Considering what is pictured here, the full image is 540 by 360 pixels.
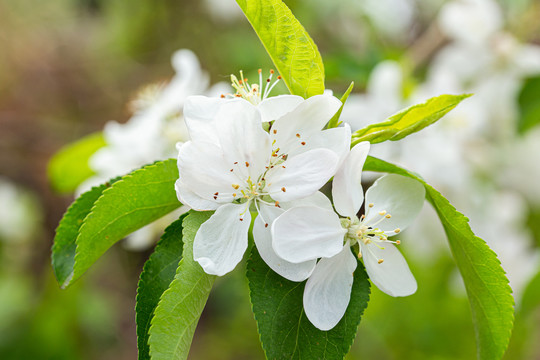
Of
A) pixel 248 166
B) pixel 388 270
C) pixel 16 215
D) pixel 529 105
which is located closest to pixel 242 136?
pixel 248 166

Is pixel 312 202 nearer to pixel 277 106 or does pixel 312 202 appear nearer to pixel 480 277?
pixel 277 106

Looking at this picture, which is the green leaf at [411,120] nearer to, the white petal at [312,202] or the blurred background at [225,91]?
the white petal at [312,202]

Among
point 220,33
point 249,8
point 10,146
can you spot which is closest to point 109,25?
point 220,33

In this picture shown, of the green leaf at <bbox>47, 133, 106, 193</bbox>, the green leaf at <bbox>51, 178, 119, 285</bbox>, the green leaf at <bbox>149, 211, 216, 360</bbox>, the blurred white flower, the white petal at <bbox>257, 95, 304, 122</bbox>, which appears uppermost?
the white petal at <bbox>257, 95, 304, 122</bbox>

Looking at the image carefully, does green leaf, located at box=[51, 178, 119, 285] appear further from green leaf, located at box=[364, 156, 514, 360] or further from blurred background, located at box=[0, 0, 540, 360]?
green leaf, located at box=[364, 156, 514, 360]

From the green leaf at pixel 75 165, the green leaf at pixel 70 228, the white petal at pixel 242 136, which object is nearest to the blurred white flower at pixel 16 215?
the green leaf at pixel 75 165

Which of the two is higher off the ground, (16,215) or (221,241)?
(221,241)

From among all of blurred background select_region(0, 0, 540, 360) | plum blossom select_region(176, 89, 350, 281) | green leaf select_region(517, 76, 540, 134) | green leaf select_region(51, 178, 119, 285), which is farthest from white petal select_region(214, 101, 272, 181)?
green leaf select_region(517, 76, 540, 134)
